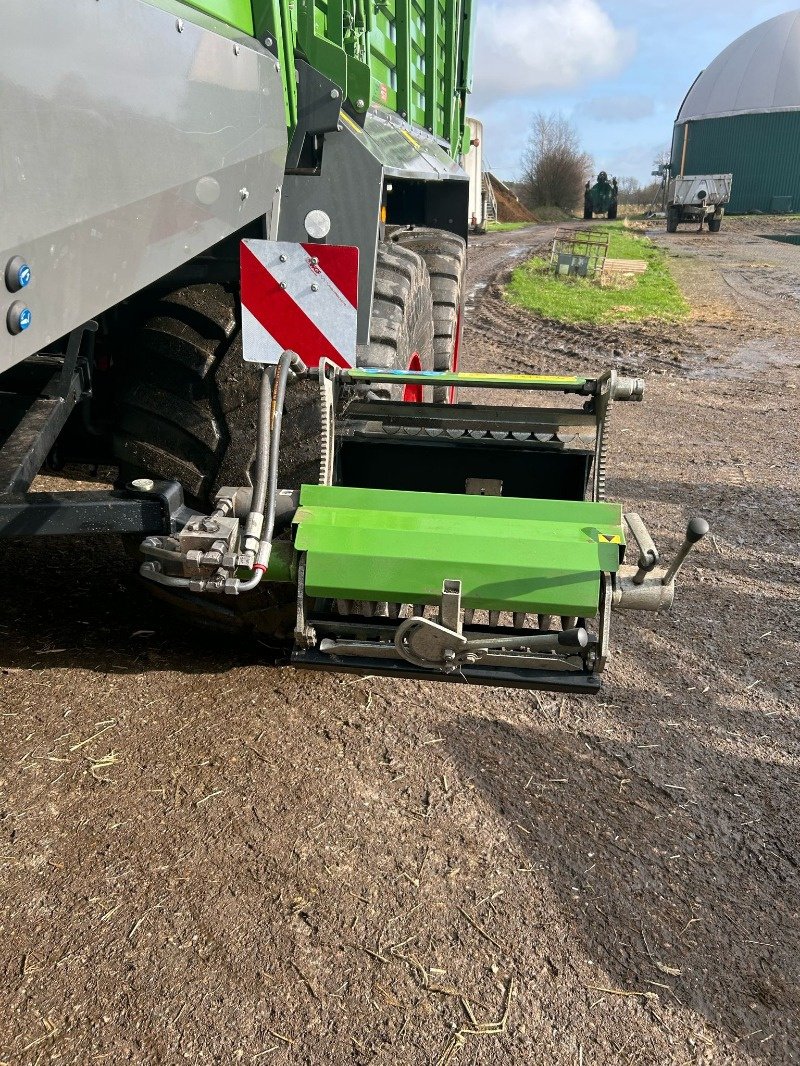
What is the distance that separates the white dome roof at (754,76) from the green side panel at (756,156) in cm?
62

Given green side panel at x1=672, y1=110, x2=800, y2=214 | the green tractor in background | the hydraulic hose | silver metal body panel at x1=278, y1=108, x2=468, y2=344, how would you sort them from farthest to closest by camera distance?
green side panel at x1=672, y1=110, x2=800, y2=214
the green tractor in background
silver metal body panel at x1=278, y1=108, x2=468, y2=344
the hydraulic hose

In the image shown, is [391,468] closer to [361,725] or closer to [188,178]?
[361,725]

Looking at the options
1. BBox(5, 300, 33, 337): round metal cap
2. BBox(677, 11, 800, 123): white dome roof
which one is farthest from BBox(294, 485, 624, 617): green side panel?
BBox(677, 11, 800, 123): white dome roof

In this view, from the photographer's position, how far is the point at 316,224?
2.73 metres

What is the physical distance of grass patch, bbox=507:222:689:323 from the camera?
11.6 m

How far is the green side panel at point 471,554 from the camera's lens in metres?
2.02

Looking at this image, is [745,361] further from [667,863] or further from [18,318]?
[18,318]

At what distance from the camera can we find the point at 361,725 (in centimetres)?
272

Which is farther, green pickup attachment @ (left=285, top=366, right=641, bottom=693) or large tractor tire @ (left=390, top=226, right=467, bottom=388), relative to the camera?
large tractor tire @ (left=390, top=226, right=467, bottom=388)

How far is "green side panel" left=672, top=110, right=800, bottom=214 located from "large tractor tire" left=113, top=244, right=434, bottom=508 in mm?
45154

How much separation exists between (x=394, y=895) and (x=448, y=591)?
763 millimetres

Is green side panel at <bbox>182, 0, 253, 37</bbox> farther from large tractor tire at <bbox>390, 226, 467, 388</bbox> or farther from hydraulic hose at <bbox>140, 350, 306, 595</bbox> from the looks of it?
large tractor tire at <bbox>390, 226, 467, 388</bbox>

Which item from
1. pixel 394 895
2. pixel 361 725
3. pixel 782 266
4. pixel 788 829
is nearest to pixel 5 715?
pixel 361 725

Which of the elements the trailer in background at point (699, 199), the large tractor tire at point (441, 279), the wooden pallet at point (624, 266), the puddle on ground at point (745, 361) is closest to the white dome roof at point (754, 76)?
the trailer in background at point (699, 199)
